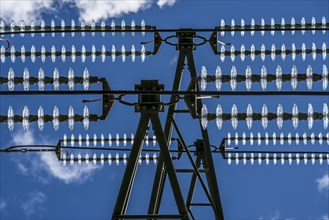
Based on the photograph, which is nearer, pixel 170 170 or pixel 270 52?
pixel 170 170

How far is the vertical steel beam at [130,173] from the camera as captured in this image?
12.6 m

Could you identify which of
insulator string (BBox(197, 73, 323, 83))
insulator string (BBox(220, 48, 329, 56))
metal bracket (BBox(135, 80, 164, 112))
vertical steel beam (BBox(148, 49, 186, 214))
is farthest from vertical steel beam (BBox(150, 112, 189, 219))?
insulator string (BBox(220, 48, 329, 56))

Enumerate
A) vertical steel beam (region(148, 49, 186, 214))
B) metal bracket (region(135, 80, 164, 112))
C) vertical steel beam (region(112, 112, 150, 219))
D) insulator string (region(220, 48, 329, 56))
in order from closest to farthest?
vertical steel beam (region(112, 112, 150, 219))
metal bracket (region(135, 80, 164, 112))
vertical steel beam (region(148, 49, 186, 214))
insulator string (region(220, 48, 329, 56))

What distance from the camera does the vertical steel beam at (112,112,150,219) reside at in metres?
12.6

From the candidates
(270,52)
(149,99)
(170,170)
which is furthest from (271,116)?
(270,52)

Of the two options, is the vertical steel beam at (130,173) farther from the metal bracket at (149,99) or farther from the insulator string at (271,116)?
the insulator string at (271,116)

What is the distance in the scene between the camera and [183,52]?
53.2ft

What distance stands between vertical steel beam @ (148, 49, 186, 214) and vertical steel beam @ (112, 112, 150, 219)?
2.14 meters

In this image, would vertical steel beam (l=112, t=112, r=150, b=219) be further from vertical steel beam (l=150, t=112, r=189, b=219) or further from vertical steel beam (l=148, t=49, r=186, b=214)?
vertical steel beam (l=148, t=49, r=186, b=214)

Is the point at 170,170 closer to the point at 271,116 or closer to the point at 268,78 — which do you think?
the point at 271,116

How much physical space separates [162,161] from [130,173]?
233cm

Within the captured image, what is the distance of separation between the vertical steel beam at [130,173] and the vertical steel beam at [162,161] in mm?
2139

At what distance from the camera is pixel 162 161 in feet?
49.0

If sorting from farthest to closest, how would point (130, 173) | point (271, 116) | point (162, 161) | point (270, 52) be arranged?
1. point (270, 52)
2. point (162, 161)
3. point (130, 173)
4. point (271, 116)
